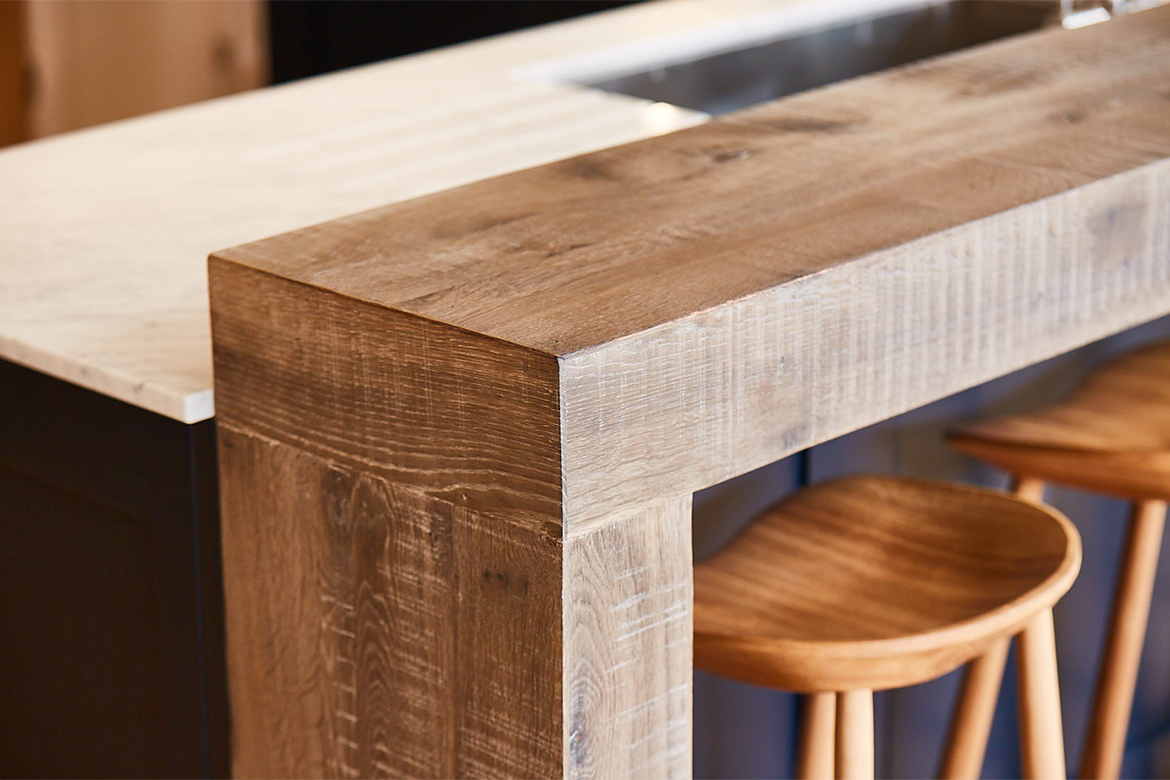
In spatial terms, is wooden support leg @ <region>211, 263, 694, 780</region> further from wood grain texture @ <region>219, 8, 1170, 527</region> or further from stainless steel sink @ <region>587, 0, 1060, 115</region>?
stainless steel sink @ <region>587, 0, 1060, 115</region>

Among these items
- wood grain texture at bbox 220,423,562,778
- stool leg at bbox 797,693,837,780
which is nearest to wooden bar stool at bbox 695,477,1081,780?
stool leg at bbox 797,693,837,780

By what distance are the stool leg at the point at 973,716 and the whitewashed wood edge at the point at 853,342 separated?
1.67 feet

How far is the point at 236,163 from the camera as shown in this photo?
6.16ft

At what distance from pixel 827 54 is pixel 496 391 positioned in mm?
1654

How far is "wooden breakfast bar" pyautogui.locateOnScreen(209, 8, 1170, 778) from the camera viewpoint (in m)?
1.02

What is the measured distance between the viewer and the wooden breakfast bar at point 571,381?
1021 mm

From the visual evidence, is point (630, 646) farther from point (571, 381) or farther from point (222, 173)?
point (222, 173)

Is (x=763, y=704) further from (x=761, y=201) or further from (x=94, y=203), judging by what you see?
(x=94, y=203)

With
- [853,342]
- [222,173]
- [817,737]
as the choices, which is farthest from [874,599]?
[222,173]

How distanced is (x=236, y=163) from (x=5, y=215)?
0.94ft

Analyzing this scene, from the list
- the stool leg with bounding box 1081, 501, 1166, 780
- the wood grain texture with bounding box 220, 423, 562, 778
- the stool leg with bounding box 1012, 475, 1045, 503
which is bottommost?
the stool leg with bounding box 1081, 501, 1166, 780

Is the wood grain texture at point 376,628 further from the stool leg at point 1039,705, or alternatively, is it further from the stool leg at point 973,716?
the stool leg at point 973,716

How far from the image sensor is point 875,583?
4.84 feet

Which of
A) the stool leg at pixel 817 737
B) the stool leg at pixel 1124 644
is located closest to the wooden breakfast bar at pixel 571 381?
the stool leg at pixel 817 737
